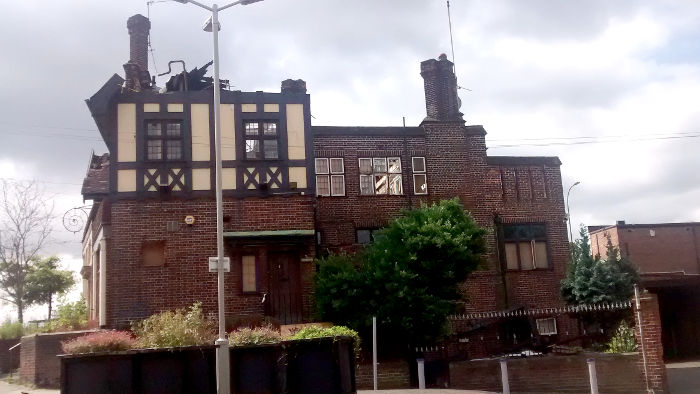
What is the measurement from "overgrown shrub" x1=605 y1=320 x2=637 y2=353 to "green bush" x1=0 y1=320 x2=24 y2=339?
24.0 metres

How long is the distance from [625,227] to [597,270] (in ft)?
56.1

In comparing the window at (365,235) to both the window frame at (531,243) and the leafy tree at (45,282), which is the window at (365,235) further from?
the leafy tree at (45,282)

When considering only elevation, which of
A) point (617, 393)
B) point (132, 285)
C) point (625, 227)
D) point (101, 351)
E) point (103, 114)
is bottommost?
point (617, 393)

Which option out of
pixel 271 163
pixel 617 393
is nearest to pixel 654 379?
pixel 617 393

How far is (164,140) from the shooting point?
22984mm

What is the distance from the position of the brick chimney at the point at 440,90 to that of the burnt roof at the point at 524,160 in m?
2.18

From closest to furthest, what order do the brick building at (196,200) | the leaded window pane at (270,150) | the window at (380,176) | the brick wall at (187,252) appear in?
the brick wall at (187,252) < the brick building at (196,200) < the leaded window pane at (270,150) < the window at (380,176)

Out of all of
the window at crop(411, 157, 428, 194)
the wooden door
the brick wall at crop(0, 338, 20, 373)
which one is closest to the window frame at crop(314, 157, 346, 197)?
the window at crop(411, 157, 428, 194)

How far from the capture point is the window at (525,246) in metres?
28.4

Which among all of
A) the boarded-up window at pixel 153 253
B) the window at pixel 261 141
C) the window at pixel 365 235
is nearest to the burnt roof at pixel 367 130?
the window at pixel 261 141

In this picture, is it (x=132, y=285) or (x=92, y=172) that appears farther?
(x=92, y=172)

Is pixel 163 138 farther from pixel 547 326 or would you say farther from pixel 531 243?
pixel 547 326

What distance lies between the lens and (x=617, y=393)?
1908 centimetres

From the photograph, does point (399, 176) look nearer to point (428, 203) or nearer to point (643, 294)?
point (428, 203)
